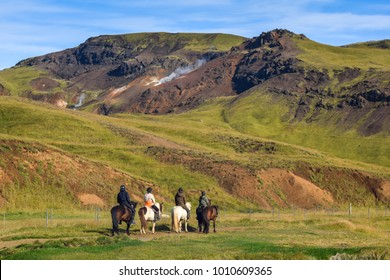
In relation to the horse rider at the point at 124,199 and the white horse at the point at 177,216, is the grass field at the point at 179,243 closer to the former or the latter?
the white horse at the point at 177,216

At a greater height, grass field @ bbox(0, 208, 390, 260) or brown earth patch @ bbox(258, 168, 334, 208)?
grass field @ bbox(0, 208, 390, 260)

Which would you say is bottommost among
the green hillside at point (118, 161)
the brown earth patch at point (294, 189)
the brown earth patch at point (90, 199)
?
the brown earth patch at point (294, 189)

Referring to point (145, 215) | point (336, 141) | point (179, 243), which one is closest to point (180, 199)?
point (145, 215)

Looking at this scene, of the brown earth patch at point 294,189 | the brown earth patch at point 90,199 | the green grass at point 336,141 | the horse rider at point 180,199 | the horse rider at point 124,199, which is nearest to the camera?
the horse rider at point 124,199

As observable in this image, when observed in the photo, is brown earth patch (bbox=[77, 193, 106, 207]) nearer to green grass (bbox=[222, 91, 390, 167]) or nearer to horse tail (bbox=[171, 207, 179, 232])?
horse tail (bbox=[171, 207, 179, 232])

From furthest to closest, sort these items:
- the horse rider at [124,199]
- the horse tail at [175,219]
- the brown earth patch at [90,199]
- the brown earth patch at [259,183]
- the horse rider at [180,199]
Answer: the brown earth patch at [259,183]
the brown earth patch at [90,199]
the horse rider at [180,199]
the horse tail at [175,219]
the horse rider at [124,199]

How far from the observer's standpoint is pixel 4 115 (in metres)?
116

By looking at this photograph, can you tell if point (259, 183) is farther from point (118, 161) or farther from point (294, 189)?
point (118, 161)

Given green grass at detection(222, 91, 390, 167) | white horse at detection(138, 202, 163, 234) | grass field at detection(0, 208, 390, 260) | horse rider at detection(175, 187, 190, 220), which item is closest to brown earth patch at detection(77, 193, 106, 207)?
grass field at detection(0, 208, 390, 260)

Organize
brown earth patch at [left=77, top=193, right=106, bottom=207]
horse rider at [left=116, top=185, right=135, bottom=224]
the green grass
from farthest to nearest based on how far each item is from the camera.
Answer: the green grass, brown earth patch at [left=77, top=193, right=106, bottom=207], horse rider at [left=116, top=185, right=135, bottom=224]

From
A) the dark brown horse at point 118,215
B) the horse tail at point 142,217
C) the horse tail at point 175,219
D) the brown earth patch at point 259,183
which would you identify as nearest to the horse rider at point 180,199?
the horse tail at point 175,219

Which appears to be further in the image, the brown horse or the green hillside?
the green hillside
